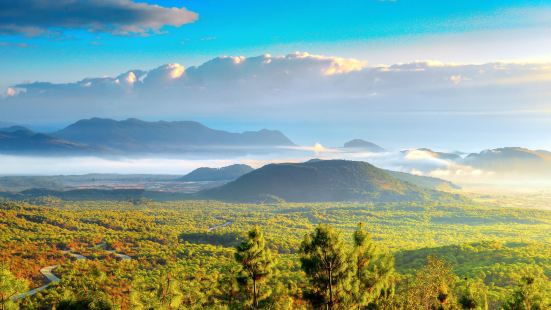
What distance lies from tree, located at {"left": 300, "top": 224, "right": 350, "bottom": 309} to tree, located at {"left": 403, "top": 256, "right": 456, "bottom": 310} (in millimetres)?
16304

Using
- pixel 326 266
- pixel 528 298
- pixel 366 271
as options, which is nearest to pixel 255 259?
pixel 326 266

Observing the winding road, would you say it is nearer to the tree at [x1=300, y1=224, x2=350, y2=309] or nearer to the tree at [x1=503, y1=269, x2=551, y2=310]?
the tree at [x1=300, y1=224, x2=350, y2=309]

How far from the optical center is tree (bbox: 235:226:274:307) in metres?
62.2

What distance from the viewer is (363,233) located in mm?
64312

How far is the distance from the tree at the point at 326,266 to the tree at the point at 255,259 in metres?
8.13

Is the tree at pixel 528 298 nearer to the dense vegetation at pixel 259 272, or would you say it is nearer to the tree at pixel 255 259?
the dense vegetation at pixel 259 272

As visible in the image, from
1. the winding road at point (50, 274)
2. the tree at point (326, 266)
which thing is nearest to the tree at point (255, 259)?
the tree at point (326, 266)

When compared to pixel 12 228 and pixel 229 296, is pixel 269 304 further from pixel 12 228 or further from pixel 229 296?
pixel 12 228

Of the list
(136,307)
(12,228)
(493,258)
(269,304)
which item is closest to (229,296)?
(269,304)

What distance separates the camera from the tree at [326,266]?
181 feet

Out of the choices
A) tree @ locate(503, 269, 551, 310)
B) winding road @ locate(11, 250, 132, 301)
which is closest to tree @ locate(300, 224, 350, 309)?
tree @ locate(503, 269, 551, 310)

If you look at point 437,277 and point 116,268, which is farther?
point 116,268

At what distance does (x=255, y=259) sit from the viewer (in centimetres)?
6238

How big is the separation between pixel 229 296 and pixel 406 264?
9718 cm
